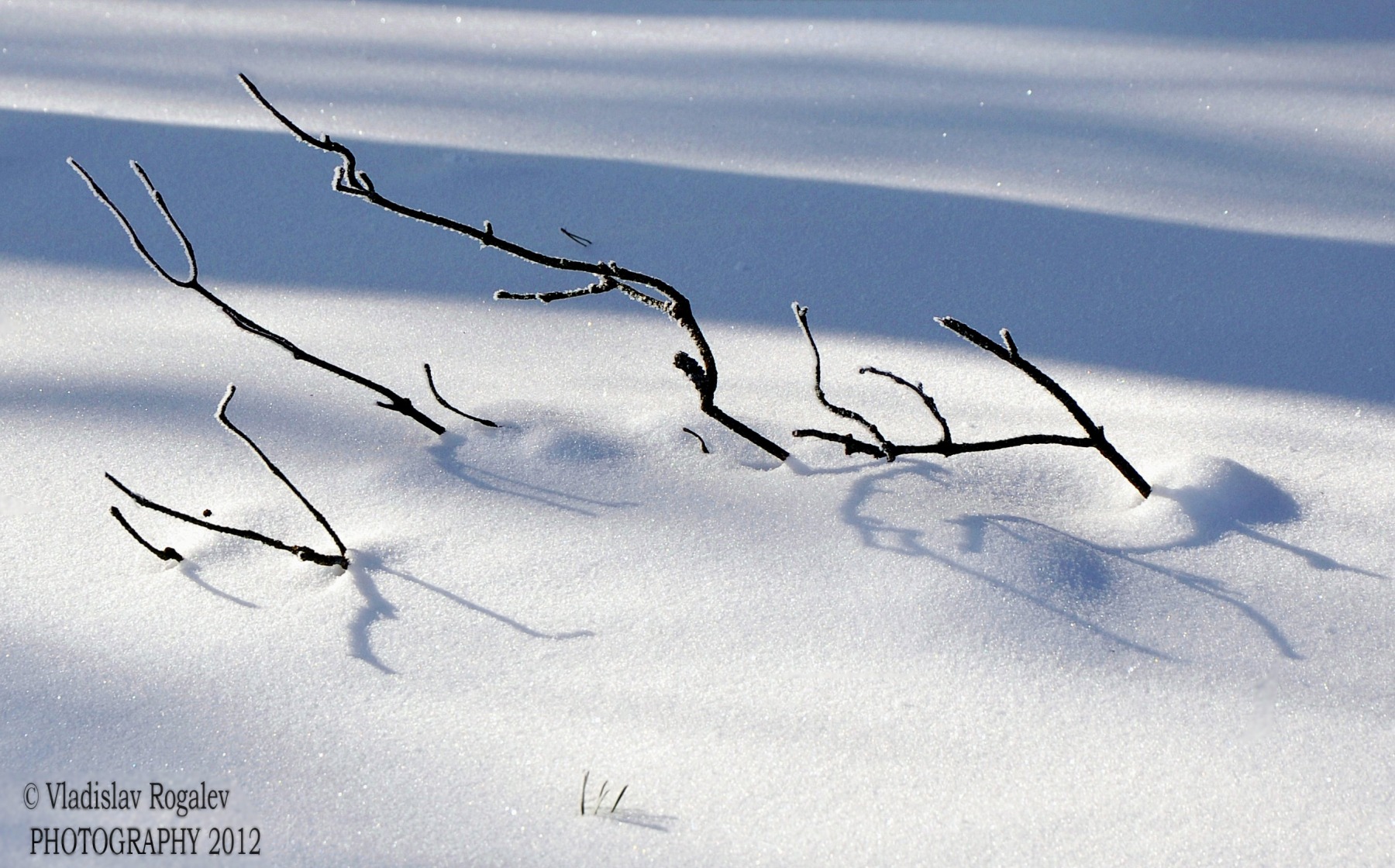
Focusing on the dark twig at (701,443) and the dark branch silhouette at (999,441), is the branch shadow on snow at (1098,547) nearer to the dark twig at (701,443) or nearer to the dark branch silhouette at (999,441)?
the dark branch silhouette at (999,441)

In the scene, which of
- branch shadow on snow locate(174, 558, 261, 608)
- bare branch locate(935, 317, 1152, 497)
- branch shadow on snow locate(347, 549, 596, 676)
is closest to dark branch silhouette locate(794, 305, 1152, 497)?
bare branch locate(935, 317, 1152, 497)

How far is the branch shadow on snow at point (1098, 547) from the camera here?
101 centimetres

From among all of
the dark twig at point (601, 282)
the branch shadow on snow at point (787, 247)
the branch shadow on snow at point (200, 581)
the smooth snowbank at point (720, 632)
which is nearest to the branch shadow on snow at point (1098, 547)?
the smooth snowbank at point (720, 632)

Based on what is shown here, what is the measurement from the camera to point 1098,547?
1092 mm

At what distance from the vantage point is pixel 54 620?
108cm

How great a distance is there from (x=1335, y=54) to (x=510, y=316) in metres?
2.07

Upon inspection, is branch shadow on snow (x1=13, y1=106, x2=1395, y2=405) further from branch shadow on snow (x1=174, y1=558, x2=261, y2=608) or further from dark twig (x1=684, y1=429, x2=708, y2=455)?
branch shadow on snow (x1=174, y1=558, x2=261, y2=608)

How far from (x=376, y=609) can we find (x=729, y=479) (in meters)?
0.43

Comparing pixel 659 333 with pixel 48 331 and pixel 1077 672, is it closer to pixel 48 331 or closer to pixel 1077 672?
pixel 1077 672

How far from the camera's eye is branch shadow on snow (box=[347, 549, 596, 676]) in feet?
3.33

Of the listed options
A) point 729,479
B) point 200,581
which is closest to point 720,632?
A: point 729,479

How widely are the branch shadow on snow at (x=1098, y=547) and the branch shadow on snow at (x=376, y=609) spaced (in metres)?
0.37

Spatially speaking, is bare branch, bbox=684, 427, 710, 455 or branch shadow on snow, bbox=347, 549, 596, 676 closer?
branch shadow on snow, bbox=347, 549, 596, 676

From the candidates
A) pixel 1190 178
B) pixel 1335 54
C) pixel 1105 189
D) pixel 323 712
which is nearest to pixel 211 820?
pixel 323 712
